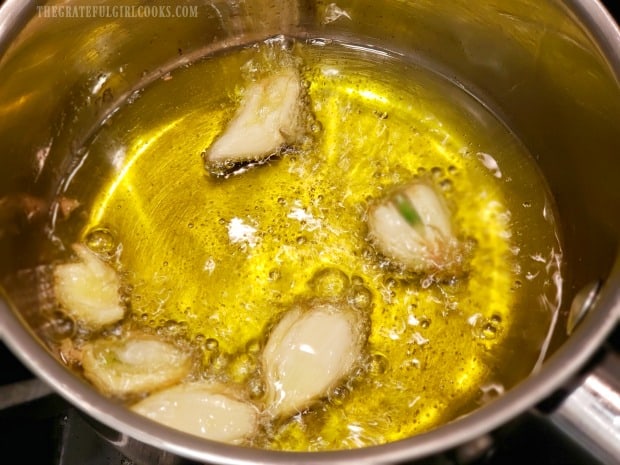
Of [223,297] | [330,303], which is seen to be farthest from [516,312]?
[223,297]

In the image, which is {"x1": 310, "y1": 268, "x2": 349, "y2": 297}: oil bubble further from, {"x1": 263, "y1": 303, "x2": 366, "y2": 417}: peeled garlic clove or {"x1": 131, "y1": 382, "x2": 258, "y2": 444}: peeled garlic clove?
{"x1": 131, "y1": 382, "x2": 258, "y2": 444}: peeled garlic clove

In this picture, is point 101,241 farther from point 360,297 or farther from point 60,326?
point 360,297

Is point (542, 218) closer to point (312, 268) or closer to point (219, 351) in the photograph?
→ point (312, 268)

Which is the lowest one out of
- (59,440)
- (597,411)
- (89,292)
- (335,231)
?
(59,440)

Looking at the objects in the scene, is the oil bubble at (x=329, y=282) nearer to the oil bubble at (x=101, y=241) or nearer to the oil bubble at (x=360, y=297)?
the oil bubble at (x=360, y=297)
